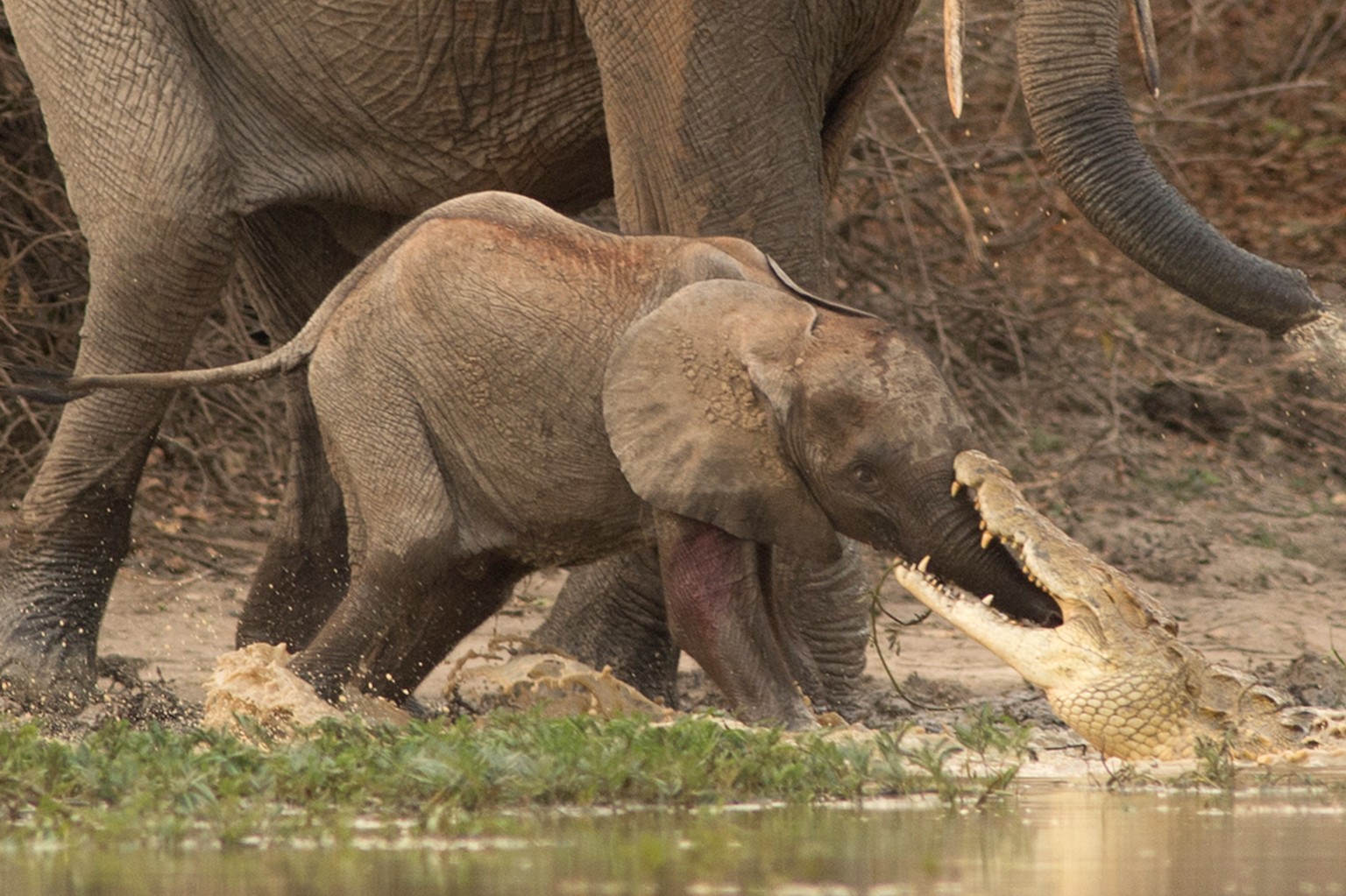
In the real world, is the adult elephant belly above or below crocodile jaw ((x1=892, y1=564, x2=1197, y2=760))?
above

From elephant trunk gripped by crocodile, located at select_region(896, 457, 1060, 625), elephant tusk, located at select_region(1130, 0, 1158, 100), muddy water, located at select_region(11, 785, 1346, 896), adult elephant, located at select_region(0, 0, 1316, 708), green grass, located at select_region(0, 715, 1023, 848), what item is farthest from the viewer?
adult elephant, located at select_region(0, 0, 1316, 708)

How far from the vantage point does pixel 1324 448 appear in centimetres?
923

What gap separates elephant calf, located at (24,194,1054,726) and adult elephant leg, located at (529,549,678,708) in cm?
46

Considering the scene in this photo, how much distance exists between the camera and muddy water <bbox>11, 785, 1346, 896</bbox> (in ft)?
10.4

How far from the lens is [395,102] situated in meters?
6.09

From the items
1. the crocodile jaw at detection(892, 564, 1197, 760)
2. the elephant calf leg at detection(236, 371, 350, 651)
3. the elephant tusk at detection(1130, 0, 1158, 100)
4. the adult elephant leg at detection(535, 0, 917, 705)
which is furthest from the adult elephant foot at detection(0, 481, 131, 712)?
the elephant tusk at detection(1130, 0, 1158, 100)

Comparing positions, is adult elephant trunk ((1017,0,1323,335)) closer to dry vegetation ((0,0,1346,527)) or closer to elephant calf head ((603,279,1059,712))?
elephant calf head ((603,279,1059,712))

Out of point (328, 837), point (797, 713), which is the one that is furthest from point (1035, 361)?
Result: point (328, 837)

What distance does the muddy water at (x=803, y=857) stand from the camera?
3164 millimetres

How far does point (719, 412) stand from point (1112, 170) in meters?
0.89

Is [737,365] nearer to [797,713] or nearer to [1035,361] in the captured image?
[797,713]

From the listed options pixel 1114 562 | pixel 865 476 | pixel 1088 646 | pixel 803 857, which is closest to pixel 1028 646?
pixel 1088 646

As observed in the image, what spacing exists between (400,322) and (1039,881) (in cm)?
229

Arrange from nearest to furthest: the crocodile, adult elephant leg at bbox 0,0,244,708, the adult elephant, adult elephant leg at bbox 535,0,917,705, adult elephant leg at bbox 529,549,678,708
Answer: the crocodile, adult elephant leg at bbox 535,0,917,705, the adult elephant, adult elephant leg at bbox 529,549,678,708, adult elephant leg at bbox 0,0,244,708
